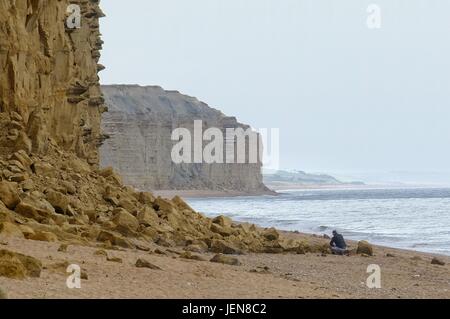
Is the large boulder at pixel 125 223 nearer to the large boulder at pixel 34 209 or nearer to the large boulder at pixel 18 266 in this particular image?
the large boulder at pixel 34 209

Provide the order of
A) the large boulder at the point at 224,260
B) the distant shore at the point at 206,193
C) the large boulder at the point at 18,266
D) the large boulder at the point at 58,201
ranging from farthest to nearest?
1. the distant shore at the point at 206,193
2. the large boulder at the point at 58,201
3. the large boulder at the point at 224,260
4. the large boulder at the point at 18,266

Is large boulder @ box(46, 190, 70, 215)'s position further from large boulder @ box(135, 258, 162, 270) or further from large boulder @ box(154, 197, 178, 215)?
large boulder @ box(135, 258, 162, 270)

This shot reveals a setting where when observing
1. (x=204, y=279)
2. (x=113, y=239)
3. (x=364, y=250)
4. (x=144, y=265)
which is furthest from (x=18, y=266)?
(x=364, y=250)

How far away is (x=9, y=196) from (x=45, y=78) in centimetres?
550

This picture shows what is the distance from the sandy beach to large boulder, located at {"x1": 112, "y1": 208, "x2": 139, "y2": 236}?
107cm

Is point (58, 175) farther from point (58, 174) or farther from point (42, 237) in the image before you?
point (42, 237)

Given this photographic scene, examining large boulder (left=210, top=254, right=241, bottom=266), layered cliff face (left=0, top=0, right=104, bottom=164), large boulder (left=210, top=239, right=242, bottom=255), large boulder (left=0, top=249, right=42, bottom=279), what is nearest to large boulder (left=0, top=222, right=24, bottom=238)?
large boulder (left=210, top=254, right=241, bottom=266)

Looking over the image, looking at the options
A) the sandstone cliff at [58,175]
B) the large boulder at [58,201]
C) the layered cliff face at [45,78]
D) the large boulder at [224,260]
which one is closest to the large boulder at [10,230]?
the sandstone cliff at [58,175]

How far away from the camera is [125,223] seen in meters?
16.8

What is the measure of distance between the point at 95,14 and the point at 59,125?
211 inches

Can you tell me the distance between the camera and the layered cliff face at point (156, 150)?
93.3 m

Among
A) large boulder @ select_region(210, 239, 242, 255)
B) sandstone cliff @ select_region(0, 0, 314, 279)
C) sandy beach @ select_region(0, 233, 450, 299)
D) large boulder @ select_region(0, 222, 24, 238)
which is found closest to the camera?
sandy beach @ select_region(0, 233, 450, 299)

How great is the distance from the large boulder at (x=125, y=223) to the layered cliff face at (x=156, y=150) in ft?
234

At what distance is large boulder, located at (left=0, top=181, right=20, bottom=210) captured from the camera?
14633 millimetres
